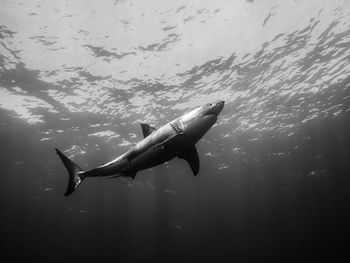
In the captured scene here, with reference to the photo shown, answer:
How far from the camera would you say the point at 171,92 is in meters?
18.2

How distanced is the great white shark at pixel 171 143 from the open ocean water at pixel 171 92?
942 cm

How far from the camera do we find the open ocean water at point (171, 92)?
12.8 metres

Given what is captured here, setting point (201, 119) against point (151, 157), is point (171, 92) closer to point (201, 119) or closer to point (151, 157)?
point (151, 157)

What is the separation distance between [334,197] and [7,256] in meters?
97.5

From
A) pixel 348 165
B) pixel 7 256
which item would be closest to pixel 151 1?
pixel 348 165

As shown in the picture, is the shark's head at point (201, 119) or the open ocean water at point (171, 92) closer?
the shark's head at point (201, 119)

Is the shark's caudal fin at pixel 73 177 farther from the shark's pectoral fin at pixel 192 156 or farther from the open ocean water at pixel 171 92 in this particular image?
the open ocean water at pixel 171 92

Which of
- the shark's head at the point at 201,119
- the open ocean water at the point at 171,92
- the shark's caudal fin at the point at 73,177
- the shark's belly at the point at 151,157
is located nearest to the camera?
the shark's head at the point at 201,119

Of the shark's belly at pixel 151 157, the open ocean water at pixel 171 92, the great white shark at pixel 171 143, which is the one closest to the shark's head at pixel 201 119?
the great white shark at pixel 171 143

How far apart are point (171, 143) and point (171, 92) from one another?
1459cm

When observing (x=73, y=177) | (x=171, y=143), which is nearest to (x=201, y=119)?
(x=171, y=143)

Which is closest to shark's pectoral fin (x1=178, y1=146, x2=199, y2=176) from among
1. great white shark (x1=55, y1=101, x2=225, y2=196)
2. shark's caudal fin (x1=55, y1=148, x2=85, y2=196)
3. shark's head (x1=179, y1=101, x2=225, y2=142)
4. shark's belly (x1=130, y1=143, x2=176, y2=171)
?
great white shark (x1=55, y1=101, x2=225, y2=196)

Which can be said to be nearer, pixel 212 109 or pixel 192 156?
pixel 212 109

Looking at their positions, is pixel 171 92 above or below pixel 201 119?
above
